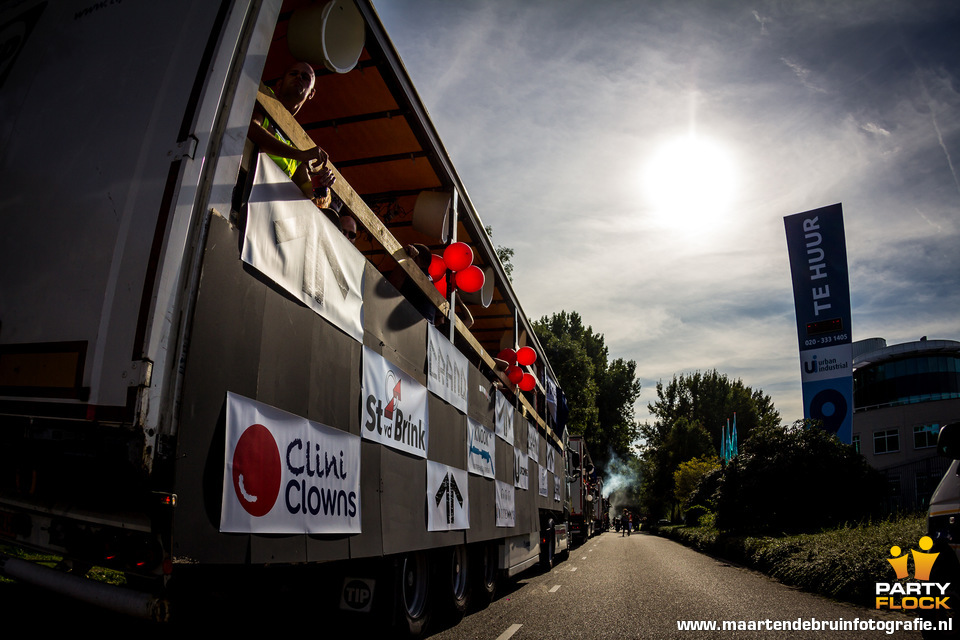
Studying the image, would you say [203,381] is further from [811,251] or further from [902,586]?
[811,251]

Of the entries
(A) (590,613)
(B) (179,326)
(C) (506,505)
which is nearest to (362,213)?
(B) (179,326)

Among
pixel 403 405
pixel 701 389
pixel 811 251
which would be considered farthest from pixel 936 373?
pixel 403 405

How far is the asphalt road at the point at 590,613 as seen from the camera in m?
4.25

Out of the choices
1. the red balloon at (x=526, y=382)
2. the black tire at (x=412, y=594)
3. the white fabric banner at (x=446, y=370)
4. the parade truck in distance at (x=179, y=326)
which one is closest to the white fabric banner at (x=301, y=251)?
the parade truck in distance at (x=179, y=326)

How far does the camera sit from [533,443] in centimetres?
1265

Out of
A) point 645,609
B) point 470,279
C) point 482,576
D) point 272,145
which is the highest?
point 470,279

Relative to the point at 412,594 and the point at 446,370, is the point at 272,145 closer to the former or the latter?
the point at 446,370

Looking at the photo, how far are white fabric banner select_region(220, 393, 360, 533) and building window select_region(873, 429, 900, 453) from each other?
49.1 meters

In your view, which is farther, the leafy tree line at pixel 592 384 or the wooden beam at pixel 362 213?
the leafy tree line at pixel 592 384

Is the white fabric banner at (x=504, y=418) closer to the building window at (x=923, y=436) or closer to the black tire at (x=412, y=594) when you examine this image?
the black tire at (x=412, y=594)

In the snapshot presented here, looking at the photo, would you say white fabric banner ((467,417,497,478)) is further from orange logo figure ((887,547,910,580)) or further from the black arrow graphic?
orange logo figure ((887,547,910,580))

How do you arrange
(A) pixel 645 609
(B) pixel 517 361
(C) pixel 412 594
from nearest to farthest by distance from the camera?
(C) pixel 412 594 < (A) pixel 645 609 < (B) pixel 517 361

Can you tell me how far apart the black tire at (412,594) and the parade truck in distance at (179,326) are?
0.30 m

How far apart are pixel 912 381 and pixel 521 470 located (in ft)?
149
